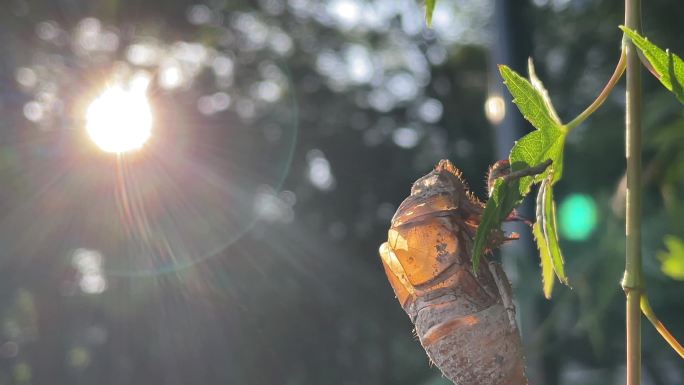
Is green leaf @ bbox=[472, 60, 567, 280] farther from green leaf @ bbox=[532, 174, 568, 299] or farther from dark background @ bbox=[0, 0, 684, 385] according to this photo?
dark background @ bbox=[0, 0, 684, 385]

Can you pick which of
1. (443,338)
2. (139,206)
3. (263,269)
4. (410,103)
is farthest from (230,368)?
(443,338)

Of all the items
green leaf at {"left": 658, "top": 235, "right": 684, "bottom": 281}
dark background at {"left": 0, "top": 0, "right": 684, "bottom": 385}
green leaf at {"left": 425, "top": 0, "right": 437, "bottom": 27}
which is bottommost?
green leaf at {"left": 658, "top": 235, "right": 684, "bottom": 281}

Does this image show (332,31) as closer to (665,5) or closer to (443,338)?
(665,5)

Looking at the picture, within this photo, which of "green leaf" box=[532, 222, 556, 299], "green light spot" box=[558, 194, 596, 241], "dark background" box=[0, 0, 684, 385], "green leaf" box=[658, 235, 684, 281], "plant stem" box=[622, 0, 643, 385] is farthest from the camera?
"dark background" box=[0, 0, 684, 385]

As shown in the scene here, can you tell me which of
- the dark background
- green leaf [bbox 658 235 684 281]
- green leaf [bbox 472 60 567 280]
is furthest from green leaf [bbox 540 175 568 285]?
the dark background

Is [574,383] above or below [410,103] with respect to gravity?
below

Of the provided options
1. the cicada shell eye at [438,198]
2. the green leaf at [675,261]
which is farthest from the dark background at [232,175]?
the cicada shell eye at [438,198]
